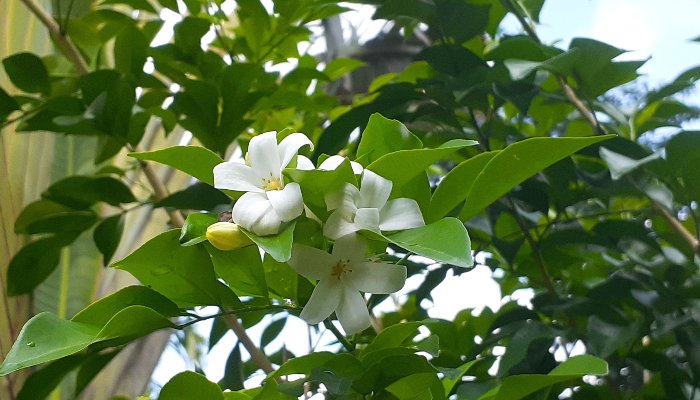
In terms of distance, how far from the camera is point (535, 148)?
0.39m

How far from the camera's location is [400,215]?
1.21 feet

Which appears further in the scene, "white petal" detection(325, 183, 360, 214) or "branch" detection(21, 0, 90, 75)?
"branch" detection(21, 0, 90, 75)

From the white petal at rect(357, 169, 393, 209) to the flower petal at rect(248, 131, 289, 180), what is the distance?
0.05m

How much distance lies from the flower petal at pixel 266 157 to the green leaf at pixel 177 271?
0.18 ft

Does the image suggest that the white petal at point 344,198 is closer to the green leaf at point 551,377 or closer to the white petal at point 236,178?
the white petal at point 236,178

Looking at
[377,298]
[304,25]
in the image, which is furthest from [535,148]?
[304,25]

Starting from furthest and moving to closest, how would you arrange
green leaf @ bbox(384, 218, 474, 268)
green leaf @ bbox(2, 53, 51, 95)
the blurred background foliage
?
green leaf @ bbox(2, 53, 51, 95) → the blurred background foliage → green leaf @ bbox(384, 218, 474, 268)

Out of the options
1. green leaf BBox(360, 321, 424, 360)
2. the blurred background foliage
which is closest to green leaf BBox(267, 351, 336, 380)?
green leaf BBox(360, 321, 424, 360)

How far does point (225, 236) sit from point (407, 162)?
0.10m

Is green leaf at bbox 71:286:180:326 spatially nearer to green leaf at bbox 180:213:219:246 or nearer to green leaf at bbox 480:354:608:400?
green leaf at bbox 180:213:219:246

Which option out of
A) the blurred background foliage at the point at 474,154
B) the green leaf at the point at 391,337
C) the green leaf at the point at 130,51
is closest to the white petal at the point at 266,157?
the green leaf at the point at 391,337

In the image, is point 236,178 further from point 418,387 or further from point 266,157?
point 418,387

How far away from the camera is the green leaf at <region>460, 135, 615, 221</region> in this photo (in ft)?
1.26

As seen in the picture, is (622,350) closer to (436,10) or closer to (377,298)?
(377,298)
